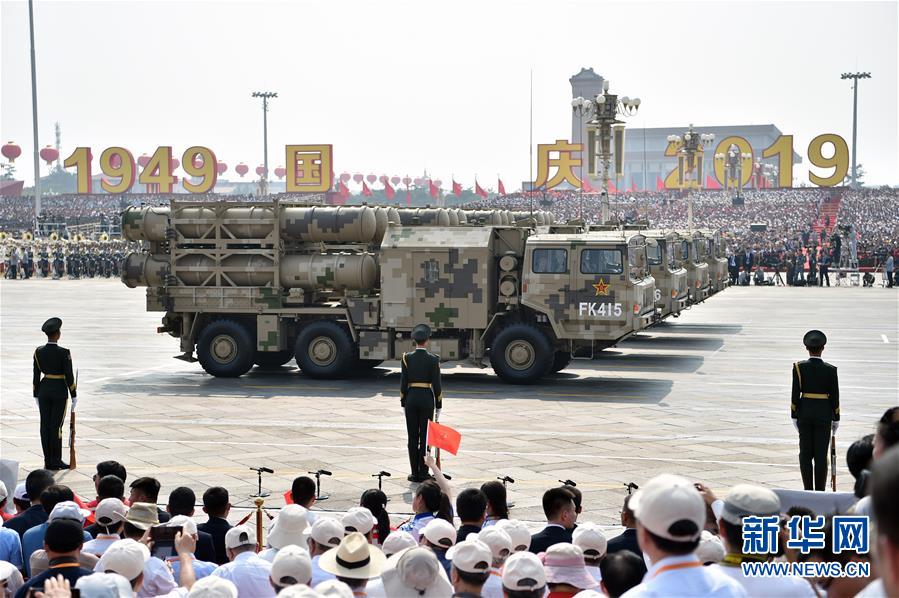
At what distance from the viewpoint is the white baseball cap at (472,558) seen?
503 cm

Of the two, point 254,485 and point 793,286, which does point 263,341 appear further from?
point 793,286

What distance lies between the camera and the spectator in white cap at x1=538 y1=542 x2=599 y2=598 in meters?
5.58

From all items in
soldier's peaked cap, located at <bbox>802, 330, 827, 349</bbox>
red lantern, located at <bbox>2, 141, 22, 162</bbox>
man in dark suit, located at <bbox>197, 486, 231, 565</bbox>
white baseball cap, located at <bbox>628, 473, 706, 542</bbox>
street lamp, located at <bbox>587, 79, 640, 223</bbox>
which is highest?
red lantern, located at <bbox>2, 141, 22, 162</bbox>

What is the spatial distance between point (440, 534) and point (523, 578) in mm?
1386

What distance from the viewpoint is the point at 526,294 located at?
17875 millimetres

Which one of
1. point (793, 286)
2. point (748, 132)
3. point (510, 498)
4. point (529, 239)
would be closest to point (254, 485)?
point (510, 498)

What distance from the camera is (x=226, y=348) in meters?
19.0

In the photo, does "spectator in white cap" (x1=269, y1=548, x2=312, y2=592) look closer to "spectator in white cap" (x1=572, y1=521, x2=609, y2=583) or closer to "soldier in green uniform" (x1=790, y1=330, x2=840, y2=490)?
"spectator in white cap" (x1=572, y1=521, x2=609, y2=583)

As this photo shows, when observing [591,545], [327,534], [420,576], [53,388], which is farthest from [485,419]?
[420,576]

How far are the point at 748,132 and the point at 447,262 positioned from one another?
146 meters

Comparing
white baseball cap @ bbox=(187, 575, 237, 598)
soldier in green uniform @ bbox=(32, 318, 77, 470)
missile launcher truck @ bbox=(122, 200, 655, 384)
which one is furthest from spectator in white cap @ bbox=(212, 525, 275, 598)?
missile launcher truck @ bbox=(122, 200, 655, 384)

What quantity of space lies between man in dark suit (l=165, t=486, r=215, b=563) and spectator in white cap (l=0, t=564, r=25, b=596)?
116 centimetres

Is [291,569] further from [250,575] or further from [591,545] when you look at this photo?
[591,545]

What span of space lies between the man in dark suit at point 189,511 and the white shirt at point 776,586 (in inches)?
139
